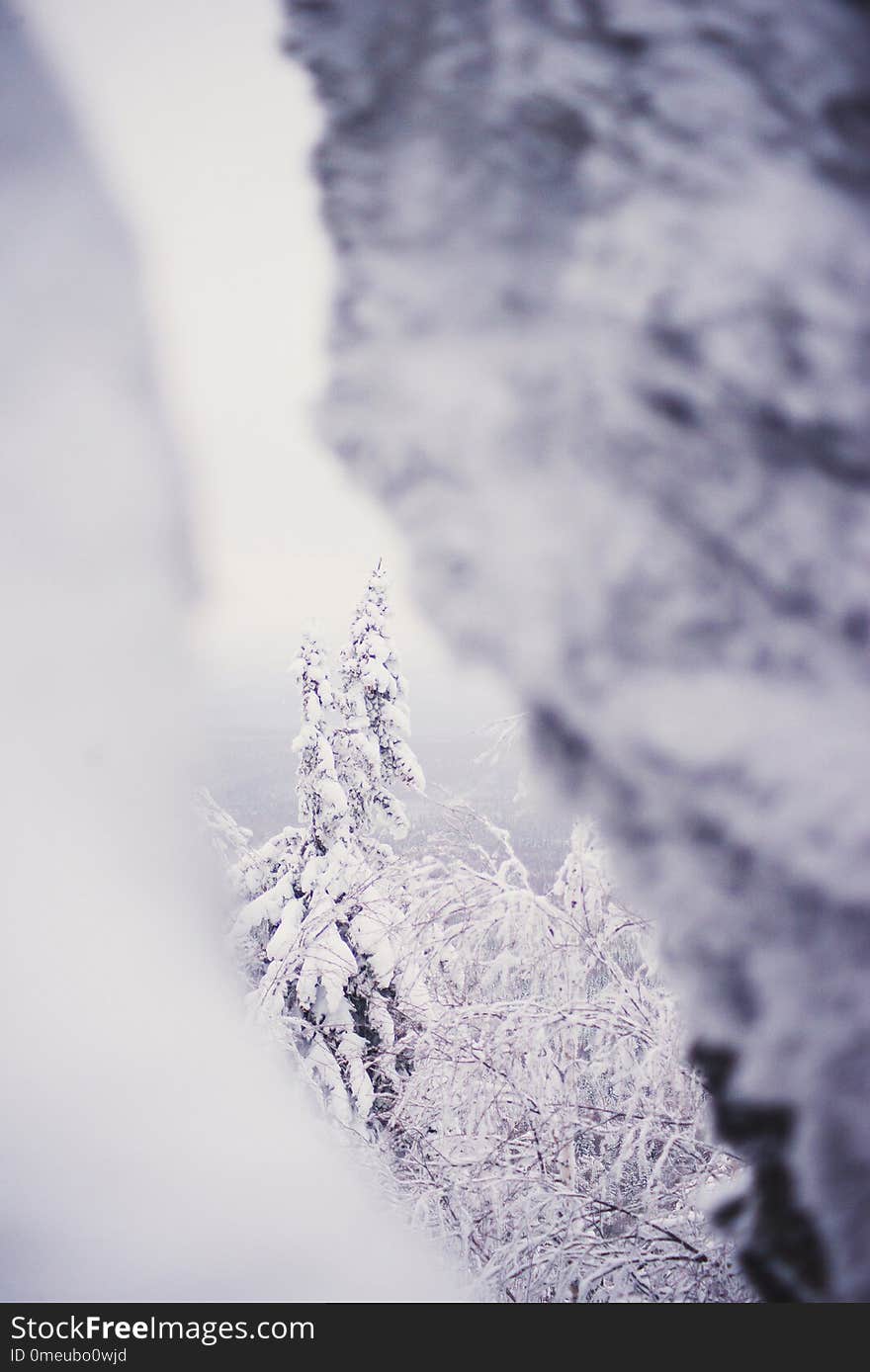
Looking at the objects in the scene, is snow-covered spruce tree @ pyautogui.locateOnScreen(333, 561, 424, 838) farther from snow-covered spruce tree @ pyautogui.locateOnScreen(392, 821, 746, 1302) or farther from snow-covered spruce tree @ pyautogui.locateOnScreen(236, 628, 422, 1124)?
snow-covered spruce tree @ pyautogui.locateOnScreen(392, 821, 746, 1302)

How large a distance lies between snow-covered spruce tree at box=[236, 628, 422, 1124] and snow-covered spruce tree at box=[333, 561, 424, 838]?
43mm

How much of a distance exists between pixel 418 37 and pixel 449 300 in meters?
0.28

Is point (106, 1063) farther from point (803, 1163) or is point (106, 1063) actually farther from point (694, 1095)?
point (694, 1095)

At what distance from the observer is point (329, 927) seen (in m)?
5.70

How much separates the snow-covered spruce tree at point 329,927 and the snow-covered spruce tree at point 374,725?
0.14 feet

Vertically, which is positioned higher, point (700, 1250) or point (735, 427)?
point (735, 427)

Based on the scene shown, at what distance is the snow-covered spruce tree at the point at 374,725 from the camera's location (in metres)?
8.98

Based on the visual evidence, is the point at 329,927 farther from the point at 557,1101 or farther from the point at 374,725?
the point at 374,725

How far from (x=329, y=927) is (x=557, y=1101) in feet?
Result: 7.77

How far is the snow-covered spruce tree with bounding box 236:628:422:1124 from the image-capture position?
5.57 metres

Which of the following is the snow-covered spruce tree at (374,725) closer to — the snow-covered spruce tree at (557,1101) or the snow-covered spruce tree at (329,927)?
the snow-covered spruce tree at (329,927)

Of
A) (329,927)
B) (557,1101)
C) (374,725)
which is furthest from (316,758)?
(557,1101)

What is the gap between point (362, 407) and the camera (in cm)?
74
